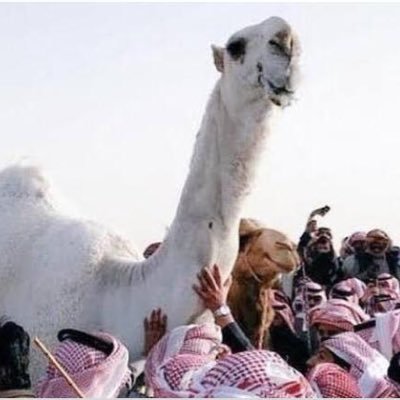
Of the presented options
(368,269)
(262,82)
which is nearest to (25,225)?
(262,82)

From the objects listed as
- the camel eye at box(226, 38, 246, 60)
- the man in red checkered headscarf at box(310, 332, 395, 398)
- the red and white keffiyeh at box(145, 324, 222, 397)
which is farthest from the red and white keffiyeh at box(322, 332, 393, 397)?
the camel eye at box(226, 38, 246, 60)

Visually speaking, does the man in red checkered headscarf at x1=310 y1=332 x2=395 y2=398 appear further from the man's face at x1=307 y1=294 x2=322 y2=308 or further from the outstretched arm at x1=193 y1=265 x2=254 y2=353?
the man's face at x1=307 y1=294 x2=322 y2=308

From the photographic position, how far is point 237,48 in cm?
549

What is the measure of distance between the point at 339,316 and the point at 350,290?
5.75 feet

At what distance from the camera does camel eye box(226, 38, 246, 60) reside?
546 cm

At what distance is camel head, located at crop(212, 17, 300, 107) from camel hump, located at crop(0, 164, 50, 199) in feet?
3.58

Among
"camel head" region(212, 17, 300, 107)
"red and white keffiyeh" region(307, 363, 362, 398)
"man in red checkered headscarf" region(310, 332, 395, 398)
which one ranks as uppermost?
"camel head" region(212, 17, 300, 107)

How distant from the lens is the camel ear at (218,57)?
5.62 metres

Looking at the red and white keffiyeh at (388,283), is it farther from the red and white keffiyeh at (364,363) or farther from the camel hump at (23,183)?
the red and white keffiyeh at (364,363)

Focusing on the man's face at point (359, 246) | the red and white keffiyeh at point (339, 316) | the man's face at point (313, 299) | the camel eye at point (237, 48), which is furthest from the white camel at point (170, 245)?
the man's face at point (359, 246)

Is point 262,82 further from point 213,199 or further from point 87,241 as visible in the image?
point 87,241

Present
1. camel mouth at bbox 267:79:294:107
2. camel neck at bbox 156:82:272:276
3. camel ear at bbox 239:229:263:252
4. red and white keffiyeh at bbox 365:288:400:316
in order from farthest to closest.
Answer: red and white keffiyeh at bbox 365:288:400:316 → camel ear at bbox 239:229:263:252 → camel neck at bbox 156:82:272:276 → camel mouth at bbox 267:79:294:107

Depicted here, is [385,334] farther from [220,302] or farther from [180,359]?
[180,359]

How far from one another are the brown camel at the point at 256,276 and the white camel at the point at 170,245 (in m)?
0.19
